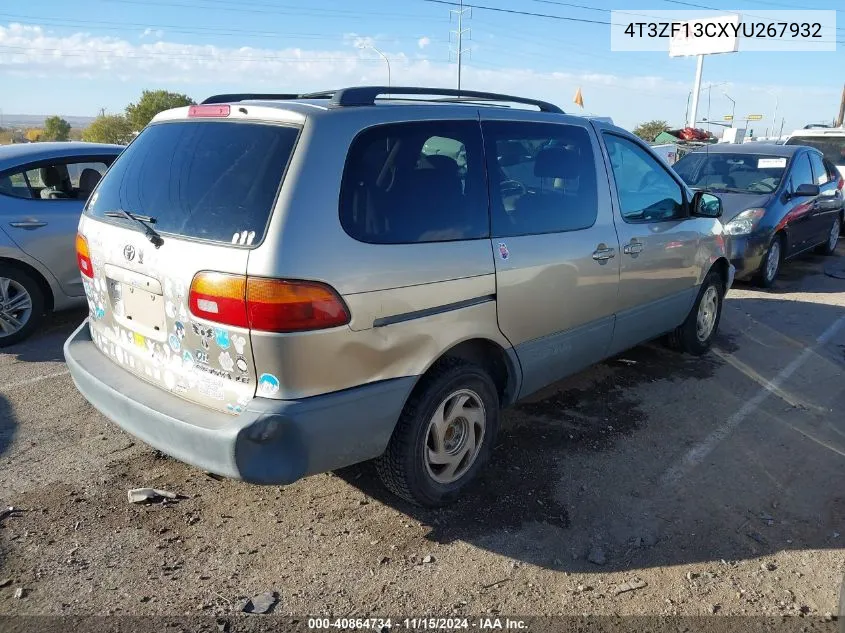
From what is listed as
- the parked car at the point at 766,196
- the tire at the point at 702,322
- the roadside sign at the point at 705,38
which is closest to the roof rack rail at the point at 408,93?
the tire at the point at 702,322

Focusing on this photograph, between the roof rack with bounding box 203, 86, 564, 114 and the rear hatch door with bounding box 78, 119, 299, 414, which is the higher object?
the roof rack with bounding box 203, 86, 564, 114

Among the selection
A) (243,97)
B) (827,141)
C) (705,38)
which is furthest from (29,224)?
(705,38)

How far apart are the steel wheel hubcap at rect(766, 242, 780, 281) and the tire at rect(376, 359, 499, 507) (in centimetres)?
631

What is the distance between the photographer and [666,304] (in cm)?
484

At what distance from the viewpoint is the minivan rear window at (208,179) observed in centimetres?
256

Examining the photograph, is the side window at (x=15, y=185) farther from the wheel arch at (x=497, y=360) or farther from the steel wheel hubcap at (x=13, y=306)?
the wheel arch at (x=497, y=360)

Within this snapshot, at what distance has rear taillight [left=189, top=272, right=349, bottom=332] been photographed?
95.3 inches

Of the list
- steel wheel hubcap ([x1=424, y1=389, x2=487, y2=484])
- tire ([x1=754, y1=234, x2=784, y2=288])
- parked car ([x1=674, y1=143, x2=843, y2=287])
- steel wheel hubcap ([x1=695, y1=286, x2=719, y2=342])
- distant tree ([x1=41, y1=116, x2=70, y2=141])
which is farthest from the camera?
distant tree ([x1=41, y1=116, x2=70, y2=141])

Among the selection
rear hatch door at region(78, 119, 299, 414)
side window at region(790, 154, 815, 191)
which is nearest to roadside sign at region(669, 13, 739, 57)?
side window at region(790, 154, 815, 191)

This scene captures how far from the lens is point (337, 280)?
2514 millimetres

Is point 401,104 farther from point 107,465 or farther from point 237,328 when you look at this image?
point 107,465

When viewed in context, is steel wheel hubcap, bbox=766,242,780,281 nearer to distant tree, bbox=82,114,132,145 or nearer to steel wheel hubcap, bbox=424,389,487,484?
steel wheel hubcap, bbox=424,389,487,484

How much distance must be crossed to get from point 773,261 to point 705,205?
4.04 m

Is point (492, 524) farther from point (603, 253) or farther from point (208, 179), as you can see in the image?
point (208, 179)
